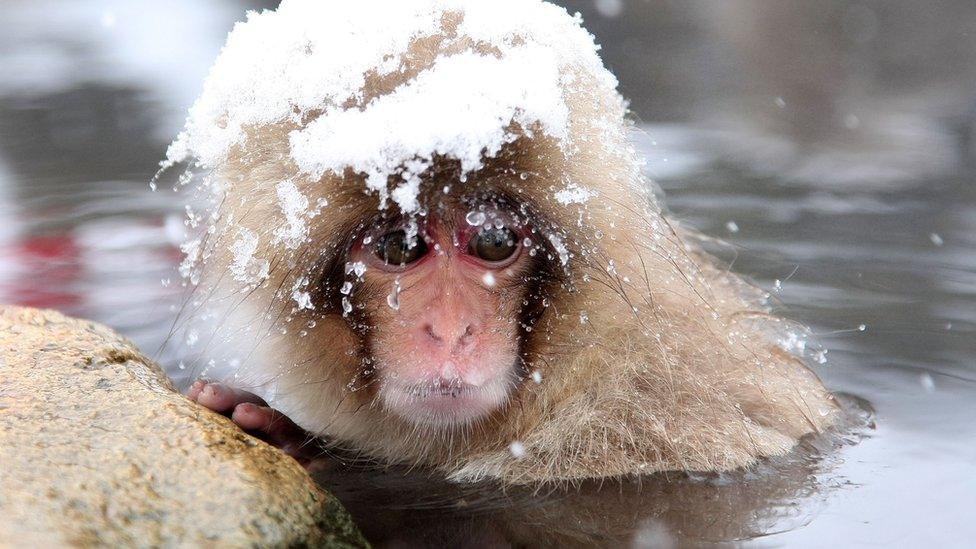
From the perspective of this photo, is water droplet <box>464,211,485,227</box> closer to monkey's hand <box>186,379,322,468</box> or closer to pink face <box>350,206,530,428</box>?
pink face <box>350,206,530,428</box>

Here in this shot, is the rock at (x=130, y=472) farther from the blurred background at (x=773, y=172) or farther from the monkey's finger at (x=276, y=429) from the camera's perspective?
the blurred background at (x=773, y=172)

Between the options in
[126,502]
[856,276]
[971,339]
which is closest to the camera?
[126,502]

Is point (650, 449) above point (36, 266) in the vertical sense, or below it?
below

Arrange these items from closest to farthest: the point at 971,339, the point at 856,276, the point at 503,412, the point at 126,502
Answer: the point at 126,502
the point at 503,412
the point at 971,339
the point at 856,276

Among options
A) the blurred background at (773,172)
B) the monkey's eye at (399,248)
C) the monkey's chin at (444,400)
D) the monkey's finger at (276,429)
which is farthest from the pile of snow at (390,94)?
the blurred background at (773,172)


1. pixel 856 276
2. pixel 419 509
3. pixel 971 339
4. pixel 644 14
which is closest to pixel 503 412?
pixel 419 509

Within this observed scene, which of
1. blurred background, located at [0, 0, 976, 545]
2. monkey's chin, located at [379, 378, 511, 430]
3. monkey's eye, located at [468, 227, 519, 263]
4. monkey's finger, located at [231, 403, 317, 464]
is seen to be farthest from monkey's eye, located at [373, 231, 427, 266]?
blurred background, located at [0, 0, 976, 545]

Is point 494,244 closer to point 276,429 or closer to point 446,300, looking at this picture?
point 446,300

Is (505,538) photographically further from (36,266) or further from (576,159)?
(36,266)

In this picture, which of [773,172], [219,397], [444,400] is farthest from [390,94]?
[773,172]
